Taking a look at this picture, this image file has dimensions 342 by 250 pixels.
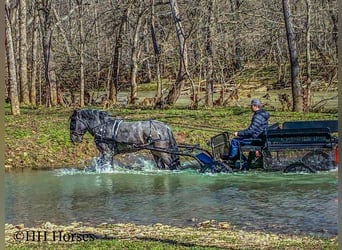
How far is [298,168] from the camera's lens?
4.80 metres

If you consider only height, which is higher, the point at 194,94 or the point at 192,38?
the point at 192,38

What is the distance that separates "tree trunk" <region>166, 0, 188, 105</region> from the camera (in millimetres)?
4988

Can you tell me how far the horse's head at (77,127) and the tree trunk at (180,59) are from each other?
Result: 63 cm

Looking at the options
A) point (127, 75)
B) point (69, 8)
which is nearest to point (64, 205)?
point (127, 75)

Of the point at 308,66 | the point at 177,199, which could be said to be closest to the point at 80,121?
the point at 177,199

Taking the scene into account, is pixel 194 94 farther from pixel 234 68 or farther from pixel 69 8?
pixel 69 8

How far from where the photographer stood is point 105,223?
468 cm

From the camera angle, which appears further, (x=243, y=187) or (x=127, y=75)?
(x=127, y=75)

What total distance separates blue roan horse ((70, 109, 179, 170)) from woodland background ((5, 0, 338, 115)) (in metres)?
0.13

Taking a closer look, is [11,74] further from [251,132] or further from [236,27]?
[251,132]

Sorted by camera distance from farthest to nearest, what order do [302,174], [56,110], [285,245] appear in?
1. [56,110]
2. [302,174]
3. [285,245]

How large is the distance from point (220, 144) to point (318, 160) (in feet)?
2.24

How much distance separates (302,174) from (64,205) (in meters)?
1.61

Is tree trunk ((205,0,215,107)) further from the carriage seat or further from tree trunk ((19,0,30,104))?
tree trunk ((19,0,30,104))
